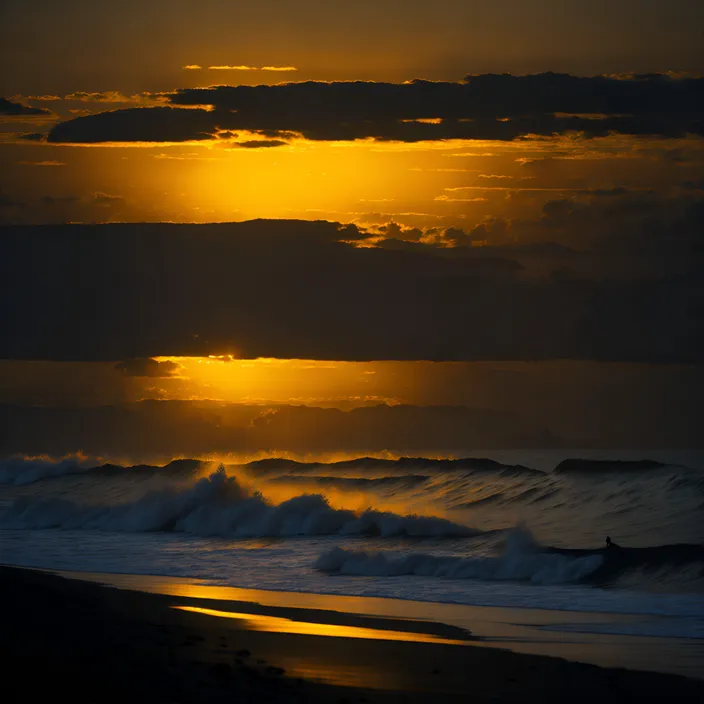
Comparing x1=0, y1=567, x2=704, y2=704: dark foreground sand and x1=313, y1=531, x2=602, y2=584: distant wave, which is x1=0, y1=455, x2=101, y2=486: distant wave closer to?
x1=313, y1=531, x2=602, y2=584: distant wave

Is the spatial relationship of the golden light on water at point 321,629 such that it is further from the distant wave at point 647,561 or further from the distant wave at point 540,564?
the distant wave at point 647,561

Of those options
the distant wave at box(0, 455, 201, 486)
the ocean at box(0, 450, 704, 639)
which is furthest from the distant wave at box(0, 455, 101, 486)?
the ocean at box(0, 450, 704, 639)

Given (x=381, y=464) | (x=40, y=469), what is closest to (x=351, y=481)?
(x=381, y=464)

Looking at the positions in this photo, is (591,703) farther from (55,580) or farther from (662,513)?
(662,513)

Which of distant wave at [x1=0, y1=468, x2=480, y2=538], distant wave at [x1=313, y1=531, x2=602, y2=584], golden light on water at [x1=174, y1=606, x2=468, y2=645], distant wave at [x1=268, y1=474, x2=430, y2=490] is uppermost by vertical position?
distant wave at [x1=268, y1=474, x2=430, y2=490]

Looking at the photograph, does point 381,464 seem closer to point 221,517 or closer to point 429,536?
point 221,517

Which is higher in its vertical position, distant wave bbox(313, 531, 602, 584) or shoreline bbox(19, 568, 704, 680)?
distant wave bbox(313, 531, 602, 584)

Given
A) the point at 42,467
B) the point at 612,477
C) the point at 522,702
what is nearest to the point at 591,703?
the point at 522,702
